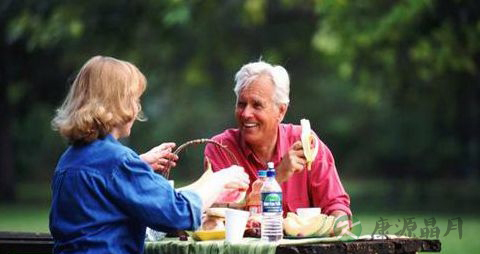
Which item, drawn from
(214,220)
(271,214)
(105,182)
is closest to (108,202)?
(105,182)

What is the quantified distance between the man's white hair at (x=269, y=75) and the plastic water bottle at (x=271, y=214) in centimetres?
119

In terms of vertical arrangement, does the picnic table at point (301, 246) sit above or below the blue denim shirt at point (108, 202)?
below

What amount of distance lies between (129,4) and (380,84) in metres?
7.78

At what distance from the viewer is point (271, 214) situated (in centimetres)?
501

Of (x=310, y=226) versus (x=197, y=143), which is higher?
(x=197, y=143)

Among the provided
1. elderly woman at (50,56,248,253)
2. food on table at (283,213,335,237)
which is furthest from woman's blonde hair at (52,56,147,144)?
food on table at (283,213,335,237)

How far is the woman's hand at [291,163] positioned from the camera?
5.73 meters

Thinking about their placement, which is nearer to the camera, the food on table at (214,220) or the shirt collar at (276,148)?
the food on table at (214,220)

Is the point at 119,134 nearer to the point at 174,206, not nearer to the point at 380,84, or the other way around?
the point at 174,206

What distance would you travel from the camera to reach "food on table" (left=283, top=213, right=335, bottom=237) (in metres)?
5.24

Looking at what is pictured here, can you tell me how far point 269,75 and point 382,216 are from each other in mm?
13028

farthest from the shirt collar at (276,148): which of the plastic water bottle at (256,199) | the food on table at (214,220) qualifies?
the food on table at (214,220)

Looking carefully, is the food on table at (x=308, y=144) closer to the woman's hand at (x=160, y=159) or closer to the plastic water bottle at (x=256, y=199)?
the plastic water bottle at (x=256, y=199)

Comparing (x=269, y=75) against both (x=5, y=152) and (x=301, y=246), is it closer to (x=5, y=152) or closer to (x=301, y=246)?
(x=301, y=246)
